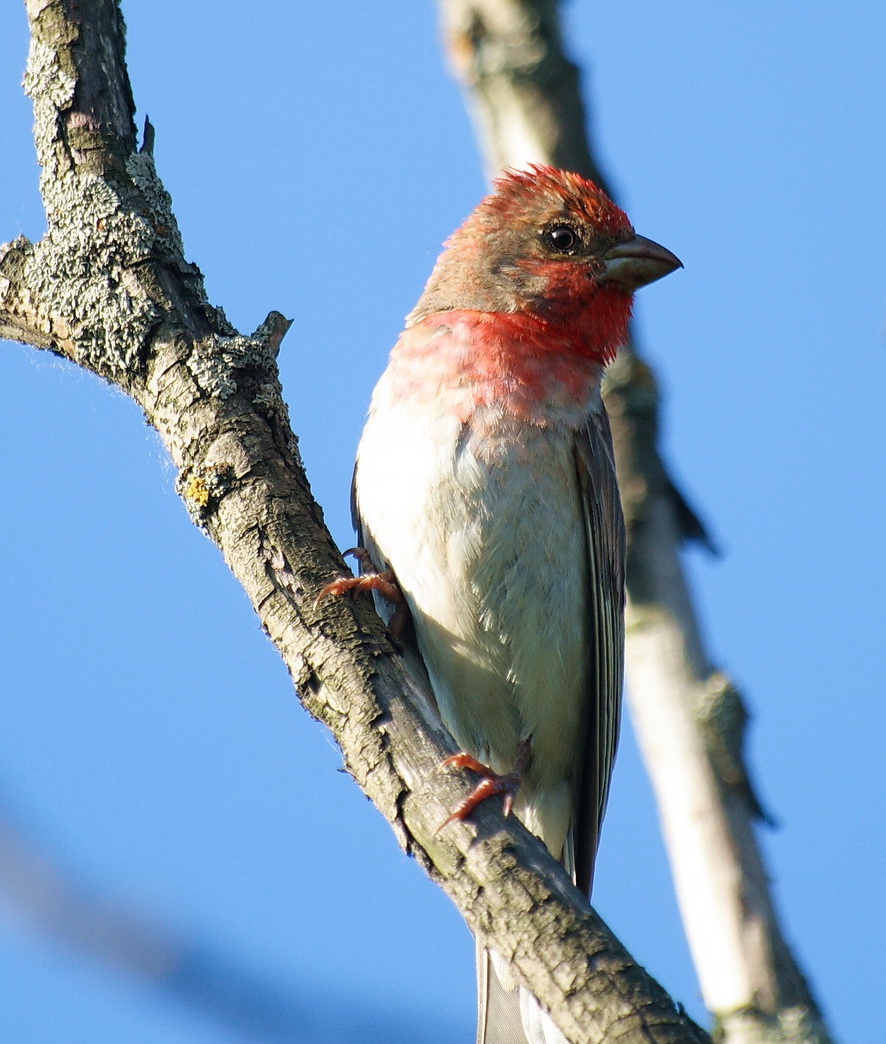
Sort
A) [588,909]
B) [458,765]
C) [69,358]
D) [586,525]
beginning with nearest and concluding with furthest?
1. [588,909]
2. [458,765]
3. [69,358]
4. [586,525]

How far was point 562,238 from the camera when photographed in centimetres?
650

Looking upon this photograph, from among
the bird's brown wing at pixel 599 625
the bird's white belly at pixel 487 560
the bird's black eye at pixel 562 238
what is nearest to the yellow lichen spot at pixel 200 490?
the bird's white belly at pixel 487 560

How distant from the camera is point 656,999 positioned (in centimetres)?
327

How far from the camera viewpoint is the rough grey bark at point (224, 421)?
3.75 m

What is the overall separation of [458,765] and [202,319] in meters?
1.96

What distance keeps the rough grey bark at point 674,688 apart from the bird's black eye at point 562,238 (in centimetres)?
Answer: 124

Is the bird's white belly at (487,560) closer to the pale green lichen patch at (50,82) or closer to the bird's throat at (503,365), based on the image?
the bird's throat at (503,365)

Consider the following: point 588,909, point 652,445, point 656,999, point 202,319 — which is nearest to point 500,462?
point 652,445

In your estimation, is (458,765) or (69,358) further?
(69,358)

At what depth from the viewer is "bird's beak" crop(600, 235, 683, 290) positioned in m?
6.45

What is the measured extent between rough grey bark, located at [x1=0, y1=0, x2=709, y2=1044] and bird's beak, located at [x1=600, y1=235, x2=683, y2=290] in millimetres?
2088

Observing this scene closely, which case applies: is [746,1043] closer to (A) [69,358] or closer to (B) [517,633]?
(B) [517,633]

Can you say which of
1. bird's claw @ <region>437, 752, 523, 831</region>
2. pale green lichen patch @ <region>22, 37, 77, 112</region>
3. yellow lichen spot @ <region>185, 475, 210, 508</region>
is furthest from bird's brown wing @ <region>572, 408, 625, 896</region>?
pale green lichen patch @ <region>22, 37, 77, 112</region>

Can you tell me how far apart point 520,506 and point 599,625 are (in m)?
0.79
